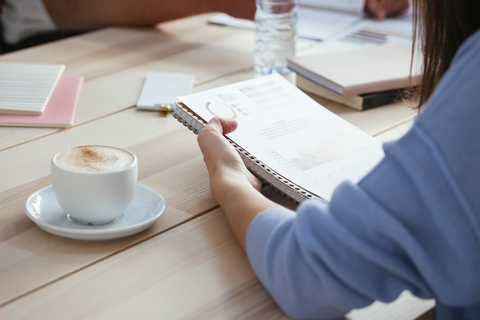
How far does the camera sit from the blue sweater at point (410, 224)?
0.41m

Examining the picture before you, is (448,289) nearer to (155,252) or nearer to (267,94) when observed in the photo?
(155,252)

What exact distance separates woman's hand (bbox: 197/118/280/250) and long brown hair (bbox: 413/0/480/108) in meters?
0.27

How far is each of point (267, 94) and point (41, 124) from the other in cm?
41

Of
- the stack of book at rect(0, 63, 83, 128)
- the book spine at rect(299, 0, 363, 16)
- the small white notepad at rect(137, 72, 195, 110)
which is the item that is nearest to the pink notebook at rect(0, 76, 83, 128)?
the stack of book at rect(0, 63, 83, 128)

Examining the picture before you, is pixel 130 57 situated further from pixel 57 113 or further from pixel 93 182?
pixel 93 182

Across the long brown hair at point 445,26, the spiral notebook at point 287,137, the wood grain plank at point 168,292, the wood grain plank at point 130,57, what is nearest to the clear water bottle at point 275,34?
the wood grain plank at point 130,57

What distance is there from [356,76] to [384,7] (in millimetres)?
751

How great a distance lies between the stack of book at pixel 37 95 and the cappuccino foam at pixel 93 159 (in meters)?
0.35

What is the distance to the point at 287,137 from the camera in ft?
2.56

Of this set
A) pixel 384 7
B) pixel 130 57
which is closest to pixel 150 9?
pixel 130 57

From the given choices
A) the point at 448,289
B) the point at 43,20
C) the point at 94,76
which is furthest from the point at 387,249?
the point at 43,20

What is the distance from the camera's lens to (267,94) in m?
0.89

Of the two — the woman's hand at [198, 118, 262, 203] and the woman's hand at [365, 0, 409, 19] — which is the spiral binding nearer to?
the woman's hand at [198, 118, 262, 203]

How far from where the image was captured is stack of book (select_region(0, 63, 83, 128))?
2.95 feet
